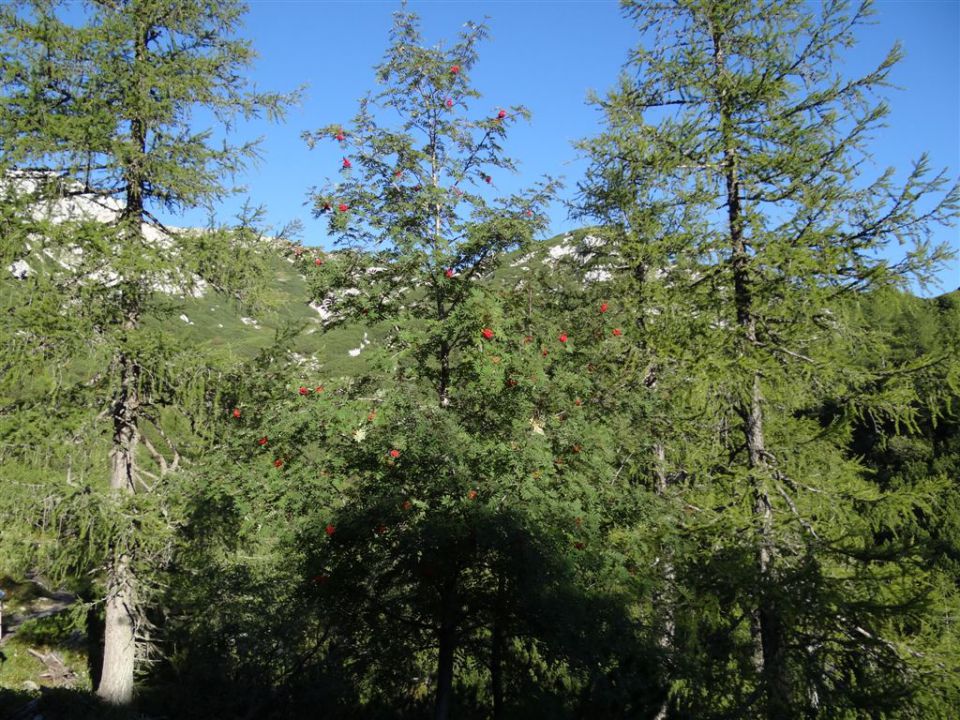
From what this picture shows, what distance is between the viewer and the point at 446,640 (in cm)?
667

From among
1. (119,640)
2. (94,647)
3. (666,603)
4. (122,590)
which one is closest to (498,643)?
(666,603)

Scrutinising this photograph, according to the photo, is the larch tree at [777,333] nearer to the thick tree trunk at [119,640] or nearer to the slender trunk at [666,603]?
the slender trunk at [666,603]

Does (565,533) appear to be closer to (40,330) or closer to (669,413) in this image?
(669,413)

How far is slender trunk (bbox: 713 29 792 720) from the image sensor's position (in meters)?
5.13

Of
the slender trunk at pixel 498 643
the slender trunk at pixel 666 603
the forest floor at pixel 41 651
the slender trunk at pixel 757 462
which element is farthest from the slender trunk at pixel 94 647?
the slender trunk at pixel 757 462

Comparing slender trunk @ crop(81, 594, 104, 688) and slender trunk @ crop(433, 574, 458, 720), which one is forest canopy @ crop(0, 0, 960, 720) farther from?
slender trunk @ crop(81, 594, 104, 688)

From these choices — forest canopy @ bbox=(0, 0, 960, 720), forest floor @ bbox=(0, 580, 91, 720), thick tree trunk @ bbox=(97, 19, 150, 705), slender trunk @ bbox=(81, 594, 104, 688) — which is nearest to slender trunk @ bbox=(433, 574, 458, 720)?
forest canopy @ bbox=(0, 0, 960, 720)

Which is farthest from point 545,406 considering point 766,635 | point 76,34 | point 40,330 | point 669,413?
point 76,34

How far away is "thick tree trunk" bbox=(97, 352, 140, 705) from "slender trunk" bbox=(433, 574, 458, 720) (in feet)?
15.1

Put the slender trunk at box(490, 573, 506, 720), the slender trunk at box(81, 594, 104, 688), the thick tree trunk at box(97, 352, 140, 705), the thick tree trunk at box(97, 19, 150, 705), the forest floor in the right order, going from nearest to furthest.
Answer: the slender trunk at box(490, 573, 506, 720)
the thick tree trunk at box(97, 19, 150, 705)
the thick tree trunk at box(97, 352, 140, 705)
the forest floor
the slender trunk at box(81, 594, 104, 688)

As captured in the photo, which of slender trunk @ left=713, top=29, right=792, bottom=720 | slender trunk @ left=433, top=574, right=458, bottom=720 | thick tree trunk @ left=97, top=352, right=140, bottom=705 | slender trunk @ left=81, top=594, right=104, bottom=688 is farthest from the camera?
slender trunk @ left=81, top=594, right=104, bottom=688

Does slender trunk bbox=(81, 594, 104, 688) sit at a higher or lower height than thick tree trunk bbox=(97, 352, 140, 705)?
lower

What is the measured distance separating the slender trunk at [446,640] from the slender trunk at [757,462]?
9.77 ft

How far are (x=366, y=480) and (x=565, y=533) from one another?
218cm
